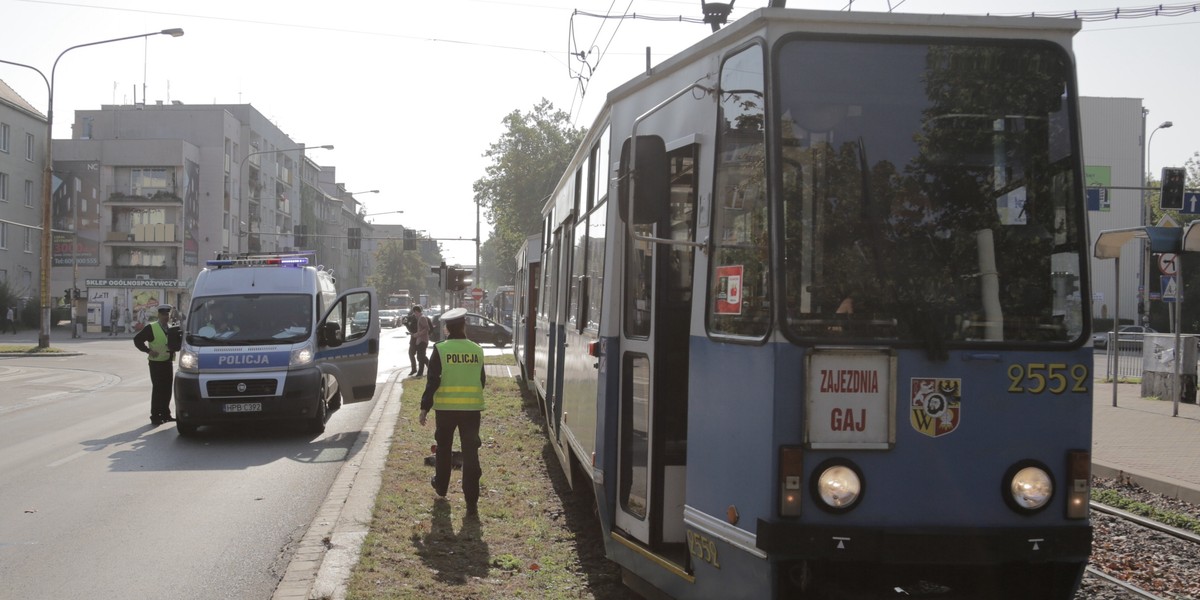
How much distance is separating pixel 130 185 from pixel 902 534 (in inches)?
2959

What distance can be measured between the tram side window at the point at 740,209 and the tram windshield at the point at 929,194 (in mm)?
138

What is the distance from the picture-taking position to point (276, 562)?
778 centimetres

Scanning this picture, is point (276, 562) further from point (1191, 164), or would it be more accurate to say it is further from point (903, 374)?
point (1191, 164)

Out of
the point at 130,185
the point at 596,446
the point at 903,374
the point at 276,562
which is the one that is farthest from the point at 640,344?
the point at 130,185

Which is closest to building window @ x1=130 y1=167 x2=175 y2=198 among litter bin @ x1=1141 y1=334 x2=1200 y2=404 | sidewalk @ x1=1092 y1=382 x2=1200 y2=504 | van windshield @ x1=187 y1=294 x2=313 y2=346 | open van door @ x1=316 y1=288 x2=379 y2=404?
van windshield @ x1=187 y1=294 x2=313 y2=346

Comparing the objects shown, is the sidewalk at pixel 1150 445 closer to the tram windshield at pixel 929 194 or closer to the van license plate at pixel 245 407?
the tram windshield at pixel 929 194

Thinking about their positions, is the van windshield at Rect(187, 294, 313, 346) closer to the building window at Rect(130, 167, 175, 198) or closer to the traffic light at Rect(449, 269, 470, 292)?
the traffic light at Rect(449, 269, 470, 292)

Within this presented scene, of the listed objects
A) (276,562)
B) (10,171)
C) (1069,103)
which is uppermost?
(10,171)

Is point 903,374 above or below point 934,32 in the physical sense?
below

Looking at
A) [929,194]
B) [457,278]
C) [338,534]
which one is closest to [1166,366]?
[457,278]

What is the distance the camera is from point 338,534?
8125mm

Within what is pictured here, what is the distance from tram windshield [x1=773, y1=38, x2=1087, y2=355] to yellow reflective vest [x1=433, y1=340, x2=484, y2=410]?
17.6ft

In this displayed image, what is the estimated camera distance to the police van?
1465 cm

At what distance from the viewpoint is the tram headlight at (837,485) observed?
183 inches
